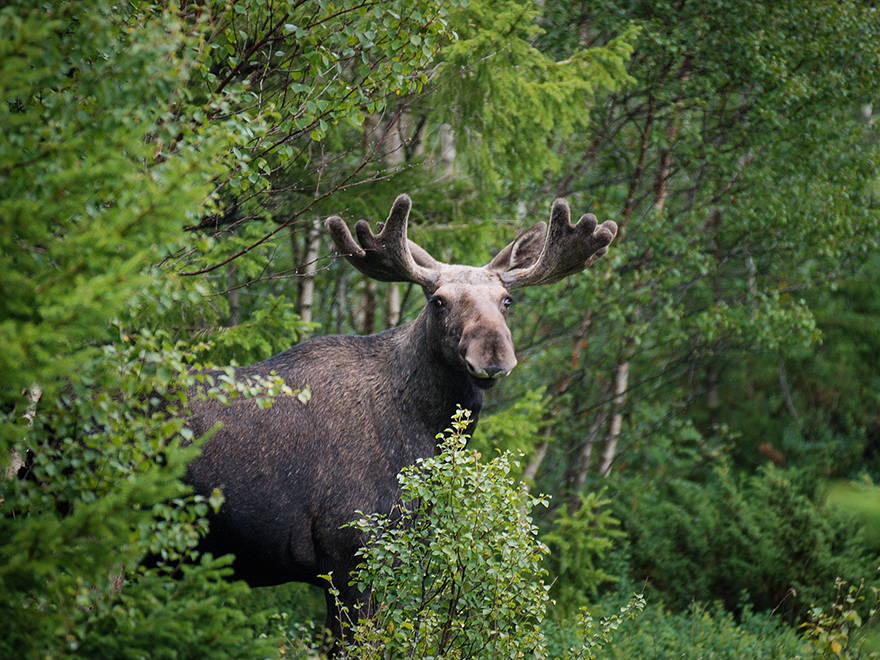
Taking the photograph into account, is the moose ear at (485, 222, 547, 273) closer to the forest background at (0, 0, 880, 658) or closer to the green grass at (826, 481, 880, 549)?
the forest background at (0, 0, 880, 658)

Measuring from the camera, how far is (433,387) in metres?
5.48

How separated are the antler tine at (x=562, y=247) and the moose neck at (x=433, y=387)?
813mm

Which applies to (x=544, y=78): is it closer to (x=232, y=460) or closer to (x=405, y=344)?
(x=405, y=344)

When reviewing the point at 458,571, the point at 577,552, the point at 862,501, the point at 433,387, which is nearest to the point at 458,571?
the point at 458,571

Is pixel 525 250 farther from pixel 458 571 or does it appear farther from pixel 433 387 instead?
pixel 458 571

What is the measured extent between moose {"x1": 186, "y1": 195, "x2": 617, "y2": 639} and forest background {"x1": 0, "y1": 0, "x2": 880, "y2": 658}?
44cm

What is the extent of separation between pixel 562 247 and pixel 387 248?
1.33m

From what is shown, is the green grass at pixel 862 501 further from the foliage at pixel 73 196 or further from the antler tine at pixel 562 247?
the antler tine at pixel 562 247

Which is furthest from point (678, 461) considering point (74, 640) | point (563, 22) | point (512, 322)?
point (74, 640)

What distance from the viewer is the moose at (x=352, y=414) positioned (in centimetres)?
498

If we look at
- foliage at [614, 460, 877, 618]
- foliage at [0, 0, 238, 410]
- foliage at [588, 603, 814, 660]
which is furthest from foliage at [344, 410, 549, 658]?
foliage at [614, 460, 877, 618]

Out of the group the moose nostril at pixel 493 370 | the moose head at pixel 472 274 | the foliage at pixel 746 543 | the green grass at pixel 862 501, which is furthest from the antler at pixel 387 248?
the foliage at pixel 746 543

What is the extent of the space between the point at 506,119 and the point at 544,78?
782 millimetres

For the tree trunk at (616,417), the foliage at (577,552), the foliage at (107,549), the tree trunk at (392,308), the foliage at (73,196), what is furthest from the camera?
the tree trunk at (616,417)
